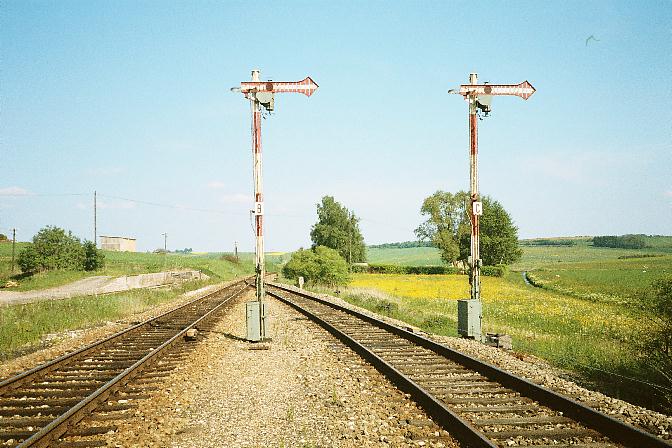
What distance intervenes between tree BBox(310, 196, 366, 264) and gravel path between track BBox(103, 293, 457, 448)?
7570 cm

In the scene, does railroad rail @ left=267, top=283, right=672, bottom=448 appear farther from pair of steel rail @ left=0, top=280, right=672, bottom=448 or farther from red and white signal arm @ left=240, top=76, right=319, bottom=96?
red and white signal arm @ left=240, top=76, right=319, bottom=96

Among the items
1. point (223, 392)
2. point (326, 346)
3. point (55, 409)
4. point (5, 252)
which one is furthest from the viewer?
point (5, 252)

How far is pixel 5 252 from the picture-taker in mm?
79750

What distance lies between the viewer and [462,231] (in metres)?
A: 80.2

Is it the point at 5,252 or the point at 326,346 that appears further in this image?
the point at 5,252

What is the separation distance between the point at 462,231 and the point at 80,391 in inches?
3057

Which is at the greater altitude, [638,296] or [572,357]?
[638,296]

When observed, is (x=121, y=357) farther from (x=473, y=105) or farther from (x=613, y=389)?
(x=473, y=105)

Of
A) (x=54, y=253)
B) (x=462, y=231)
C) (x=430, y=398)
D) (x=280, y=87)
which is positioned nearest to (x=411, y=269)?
(x=462, y=231)

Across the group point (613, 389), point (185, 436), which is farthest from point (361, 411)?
point (613, 389)

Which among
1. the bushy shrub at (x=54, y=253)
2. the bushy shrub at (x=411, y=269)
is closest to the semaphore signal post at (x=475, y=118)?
the bushy shrub at (x=54, y=253)

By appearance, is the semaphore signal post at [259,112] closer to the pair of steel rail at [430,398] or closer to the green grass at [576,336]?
the pair of steel rail at [430,398]

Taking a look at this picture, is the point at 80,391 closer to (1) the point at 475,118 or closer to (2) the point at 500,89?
(1) the point at 475,118

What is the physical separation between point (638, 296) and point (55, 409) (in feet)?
35.3
